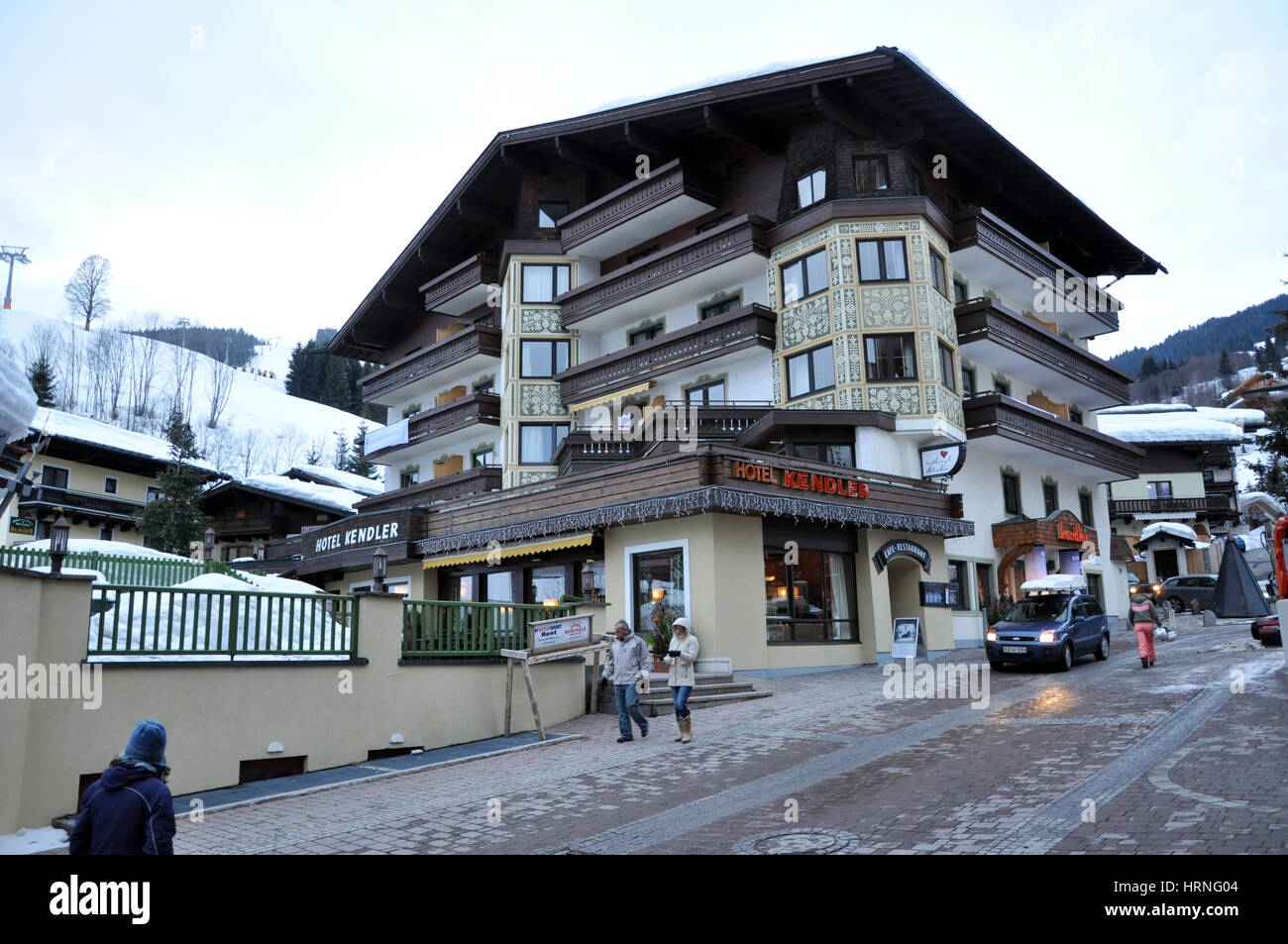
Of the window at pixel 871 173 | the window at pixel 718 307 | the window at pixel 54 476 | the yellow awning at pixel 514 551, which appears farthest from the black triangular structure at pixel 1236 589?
the window at pixel 54 476

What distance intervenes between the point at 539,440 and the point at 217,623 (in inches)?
927

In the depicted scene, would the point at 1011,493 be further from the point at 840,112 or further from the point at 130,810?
the point at 130,810

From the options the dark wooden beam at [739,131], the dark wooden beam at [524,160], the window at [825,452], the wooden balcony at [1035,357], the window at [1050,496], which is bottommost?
the window at [1050,496]

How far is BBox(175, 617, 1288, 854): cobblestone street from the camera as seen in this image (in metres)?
7.86

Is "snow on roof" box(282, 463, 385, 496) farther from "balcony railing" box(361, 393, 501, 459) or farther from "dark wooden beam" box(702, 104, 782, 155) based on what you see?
"dark wooden beam" box(702, 104, 782, 155)

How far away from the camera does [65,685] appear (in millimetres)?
10188

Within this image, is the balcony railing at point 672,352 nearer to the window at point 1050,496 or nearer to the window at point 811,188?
the window at point 811,188

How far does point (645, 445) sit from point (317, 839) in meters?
21.2

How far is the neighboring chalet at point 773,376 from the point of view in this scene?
22891 mm

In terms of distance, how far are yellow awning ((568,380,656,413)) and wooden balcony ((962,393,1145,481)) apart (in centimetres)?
1065

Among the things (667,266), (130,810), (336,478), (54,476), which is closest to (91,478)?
(54,476)

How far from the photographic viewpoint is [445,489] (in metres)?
38.7

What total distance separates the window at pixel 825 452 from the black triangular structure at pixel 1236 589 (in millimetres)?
10000
